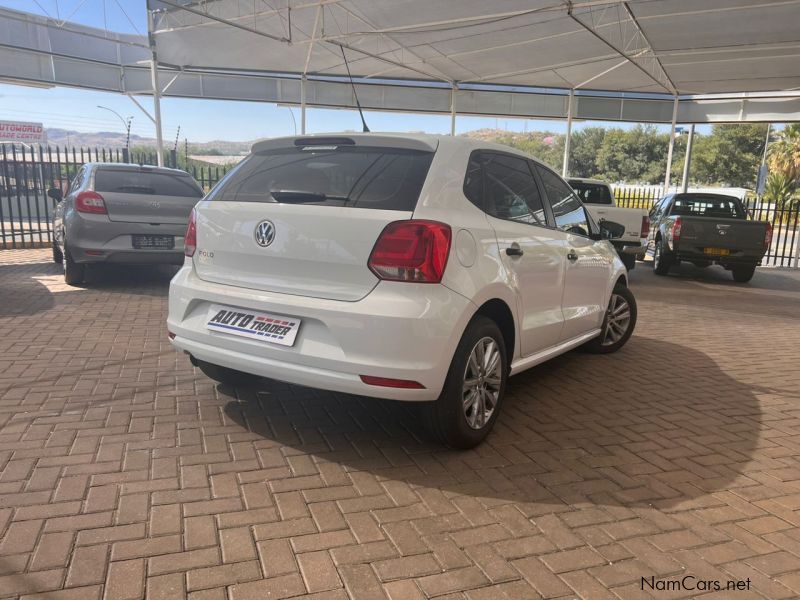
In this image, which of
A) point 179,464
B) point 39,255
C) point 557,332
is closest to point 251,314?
point 179,464

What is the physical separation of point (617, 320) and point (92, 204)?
638cm

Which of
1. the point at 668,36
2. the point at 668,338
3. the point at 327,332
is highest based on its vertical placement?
the point at 668,36

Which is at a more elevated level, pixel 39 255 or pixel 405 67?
pixel 405 67

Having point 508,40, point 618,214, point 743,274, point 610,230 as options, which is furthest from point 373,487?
point 508,40

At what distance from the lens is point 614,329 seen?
5.93 metres

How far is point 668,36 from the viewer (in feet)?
43.8

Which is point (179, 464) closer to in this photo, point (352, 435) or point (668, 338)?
point (352, 435)

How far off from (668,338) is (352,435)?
4695 mm

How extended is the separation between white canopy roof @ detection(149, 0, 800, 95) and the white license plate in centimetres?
762

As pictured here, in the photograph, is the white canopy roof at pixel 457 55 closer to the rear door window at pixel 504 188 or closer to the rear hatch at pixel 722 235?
the rear hatch at pixel 722 235

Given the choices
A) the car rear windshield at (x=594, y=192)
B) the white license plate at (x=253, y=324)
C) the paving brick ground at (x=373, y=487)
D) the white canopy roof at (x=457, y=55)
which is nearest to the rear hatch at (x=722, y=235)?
the car rear windshield at (x=594, y=192)

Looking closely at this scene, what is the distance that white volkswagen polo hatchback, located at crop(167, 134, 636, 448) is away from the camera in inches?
118

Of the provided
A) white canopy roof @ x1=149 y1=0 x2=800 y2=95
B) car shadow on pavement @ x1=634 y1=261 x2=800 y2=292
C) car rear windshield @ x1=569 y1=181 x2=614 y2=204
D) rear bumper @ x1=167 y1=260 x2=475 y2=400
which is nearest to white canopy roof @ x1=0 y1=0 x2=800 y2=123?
white canopy roof @ x1=149 y1=0 x2=800 y2=95

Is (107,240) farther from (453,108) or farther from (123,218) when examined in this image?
(453,108)
